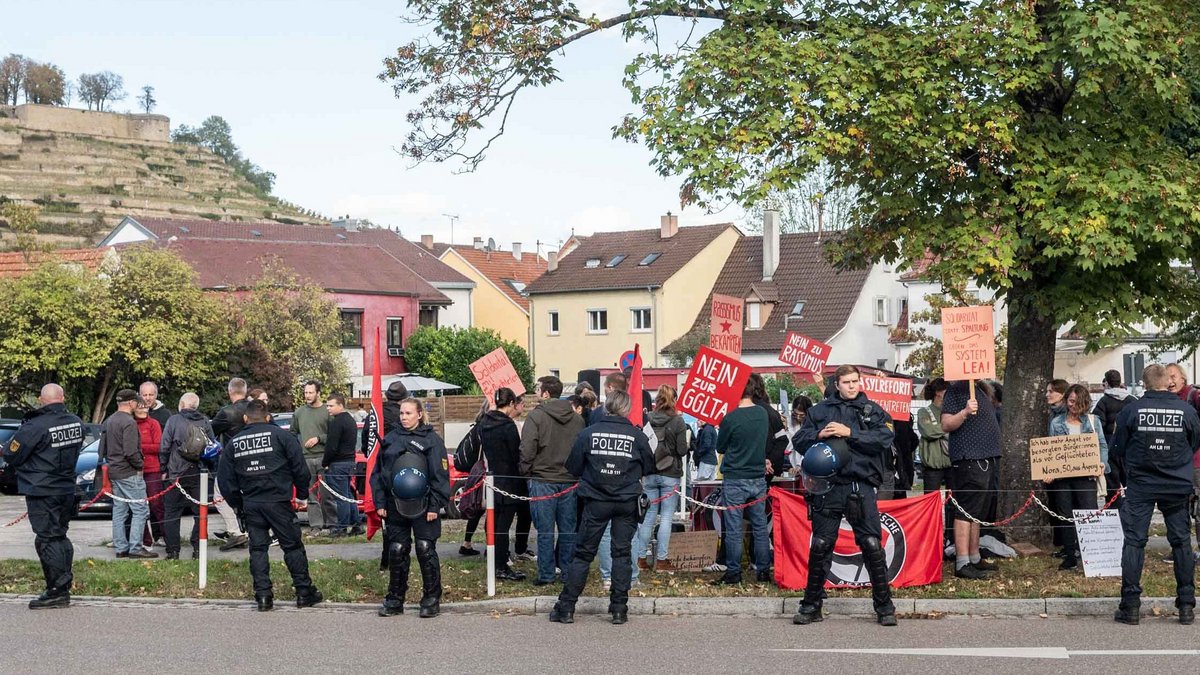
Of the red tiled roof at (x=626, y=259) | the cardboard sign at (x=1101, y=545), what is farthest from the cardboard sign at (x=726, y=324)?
the red tiled roof at (x=626, y=259)

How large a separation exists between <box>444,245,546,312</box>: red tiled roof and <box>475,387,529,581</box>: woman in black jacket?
203 feet

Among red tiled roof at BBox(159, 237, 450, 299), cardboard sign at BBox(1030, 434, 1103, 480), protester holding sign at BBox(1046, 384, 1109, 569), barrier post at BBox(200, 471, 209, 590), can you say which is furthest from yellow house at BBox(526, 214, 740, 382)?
barrier post at BBox(200, 471, 209, 590)

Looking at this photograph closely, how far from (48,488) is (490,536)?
389cm

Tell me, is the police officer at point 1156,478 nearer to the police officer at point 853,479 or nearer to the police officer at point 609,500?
the police officer at point 853,479

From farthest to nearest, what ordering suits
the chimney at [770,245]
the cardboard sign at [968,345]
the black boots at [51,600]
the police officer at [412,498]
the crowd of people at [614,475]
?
the chimney at [770,245]
the cardboard sign at [968,345]
the black boots at [51,600]
the police officer at [412,498]
the crowd of people at [614,475]

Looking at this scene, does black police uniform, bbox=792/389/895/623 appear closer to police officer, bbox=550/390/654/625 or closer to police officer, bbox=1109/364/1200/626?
police officer, bbox=550/390/654/625

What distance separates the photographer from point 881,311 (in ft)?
206

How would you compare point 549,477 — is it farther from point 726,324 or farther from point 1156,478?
point 726,324

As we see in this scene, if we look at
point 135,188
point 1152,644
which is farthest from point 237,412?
point 135,188

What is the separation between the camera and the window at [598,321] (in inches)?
2635

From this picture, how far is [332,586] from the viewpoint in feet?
42.1

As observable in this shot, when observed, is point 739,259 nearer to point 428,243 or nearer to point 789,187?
point 428,243

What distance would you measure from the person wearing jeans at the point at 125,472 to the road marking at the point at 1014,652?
831 centimetres

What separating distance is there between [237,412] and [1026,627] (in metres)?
8.97
